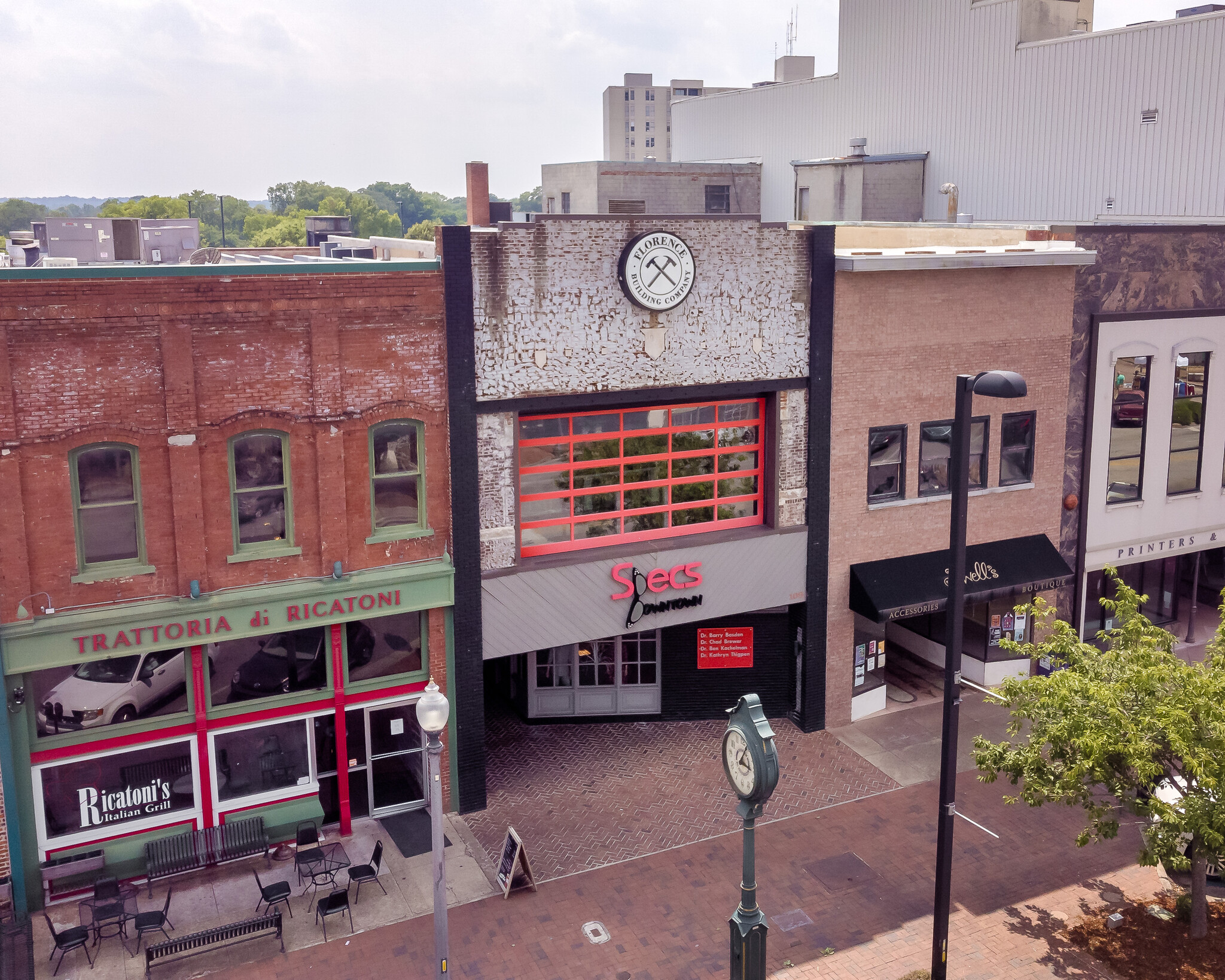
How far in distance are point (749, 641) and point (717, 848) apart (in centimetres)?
535

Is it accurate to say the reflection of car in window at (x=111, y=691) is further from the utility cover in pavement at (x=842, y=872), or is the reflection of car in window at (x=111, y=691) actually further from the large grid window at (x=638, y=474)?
the utility cover in pavement at (x=842, y=872)

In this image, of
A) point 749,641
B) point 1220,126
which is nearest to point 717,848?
point 749,641

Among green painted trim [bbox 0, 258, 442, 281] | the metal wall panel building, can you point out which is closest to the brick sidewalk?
green painted trim [bbox 0, 258, 442, 281]

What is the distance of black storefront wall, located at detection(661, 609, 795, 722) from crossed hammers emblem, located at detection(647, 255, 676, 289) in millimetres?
7197

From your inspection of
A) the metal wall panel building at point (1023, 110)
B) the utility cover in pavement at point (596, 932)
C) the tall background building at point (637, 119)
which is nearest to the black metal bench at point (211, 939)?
the utility cover in pavement at point (596, 932)

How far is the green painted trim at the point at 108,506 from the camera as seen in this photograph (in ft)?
50.8

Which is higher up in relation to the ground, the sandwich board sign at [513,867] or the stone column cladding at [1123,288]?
the stone column cladding at [1123,288]

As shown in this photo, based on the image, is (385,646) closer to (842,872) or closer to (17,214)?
(842,872)

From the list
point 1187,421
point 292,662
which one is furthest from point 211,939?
point 1187,421

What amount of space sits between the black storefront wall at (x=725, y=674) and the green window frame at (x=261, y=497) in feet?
27.6

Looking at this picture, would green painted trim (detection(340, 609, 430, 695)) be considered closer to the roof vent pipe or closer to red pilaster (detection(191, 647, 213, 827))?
red pilaster (detection(191, 647, 213, 827))

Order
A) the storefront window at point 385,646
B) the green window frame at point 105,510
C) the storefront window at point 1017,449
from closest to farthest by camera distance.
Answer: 1. the green window frame at point 105,510
2. the storefront window at point 385,646
3. the storefront window at point 1017,449

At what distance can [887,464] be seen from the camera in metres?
22.0

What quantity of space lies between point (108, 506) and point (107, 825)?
496cm
